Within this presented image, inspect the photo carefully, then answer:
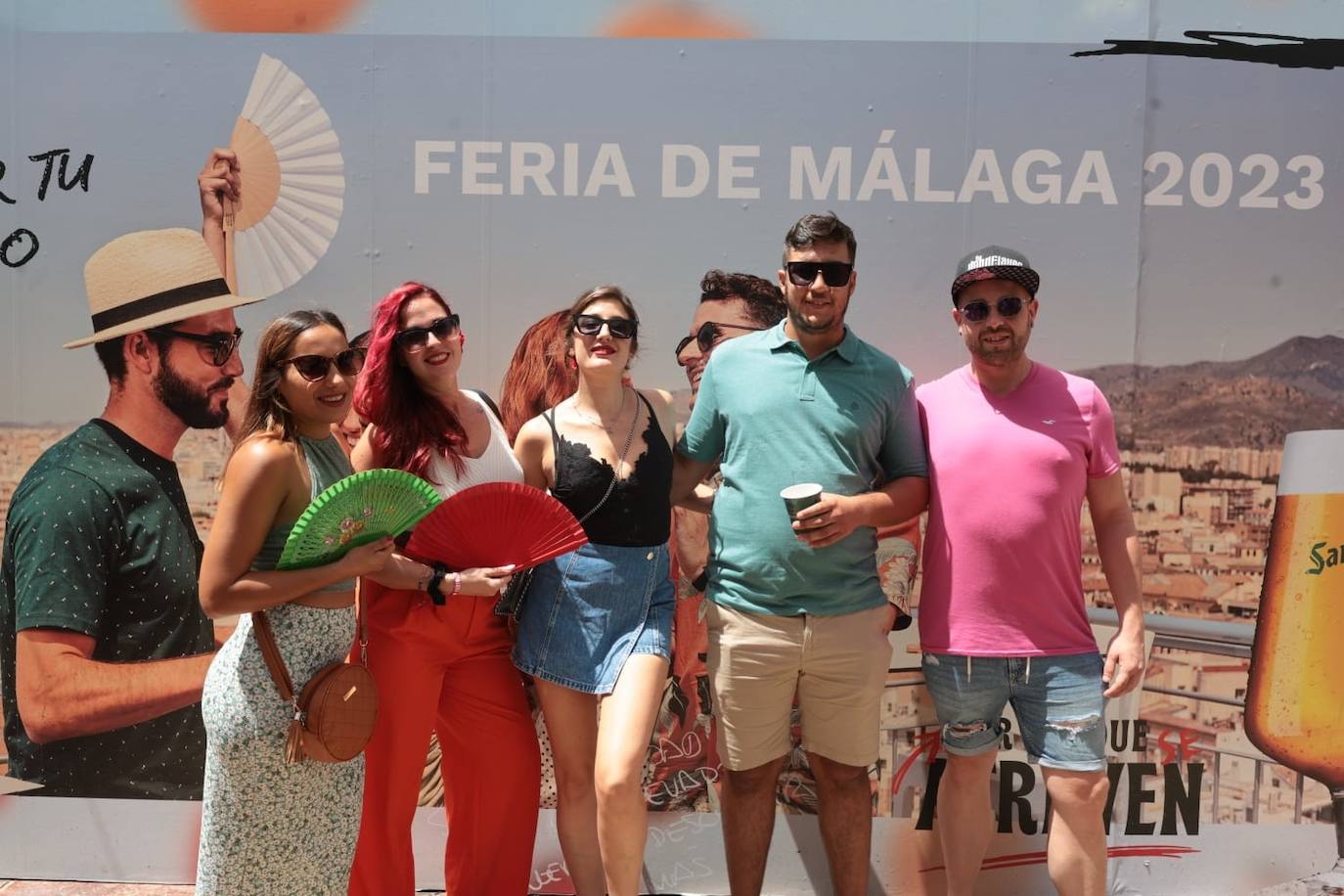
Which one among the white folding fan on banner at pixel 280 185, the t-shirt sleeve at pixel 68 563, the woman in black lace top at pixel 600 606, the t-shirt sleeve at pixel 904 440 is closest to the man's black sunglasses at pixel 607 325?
the woman in black lace top at pixel 600 606

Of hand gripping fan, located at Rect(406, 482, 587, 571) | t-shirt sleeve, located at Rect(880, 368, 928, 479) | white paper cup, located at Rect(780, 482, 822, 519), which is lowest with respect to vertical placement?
hand gripping fan, located at Rect(406, 482, 587, 571)

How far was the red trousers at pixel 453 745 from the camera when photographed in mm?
3100

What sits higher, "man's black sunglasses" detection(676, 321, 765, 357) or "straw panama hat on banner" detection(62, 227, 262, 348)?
"straw panama hat on banner" detection(62, 227, 262, 348)

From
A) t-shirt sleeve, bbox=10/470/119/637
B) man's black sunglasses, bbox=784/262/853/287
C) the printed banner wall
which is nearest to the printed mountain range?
the printed banner wall

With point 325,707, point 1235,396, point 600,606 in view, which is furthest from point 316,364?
point 1235,396

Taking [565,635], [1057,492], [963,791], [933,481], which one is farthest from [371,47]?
[963,791]

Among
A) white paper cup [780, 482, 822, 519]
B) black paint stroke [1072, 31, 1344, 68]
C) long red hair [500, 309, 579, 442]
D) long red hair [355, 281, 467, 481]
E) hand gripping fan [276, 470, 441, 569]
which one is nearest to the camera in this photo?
hand gripping fan [276, 470, 441, 569]

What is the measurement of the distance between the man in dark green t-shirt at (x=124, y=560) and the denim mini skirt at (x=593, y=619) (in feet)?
5.18

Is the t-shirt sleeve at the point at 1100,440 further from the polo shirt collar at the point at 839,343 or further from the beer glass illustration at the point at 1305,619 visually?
the beer glass illustration at the point at 1305,619

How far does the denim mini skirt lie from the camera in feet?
10.3

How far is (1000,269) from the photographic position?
10.3 ft

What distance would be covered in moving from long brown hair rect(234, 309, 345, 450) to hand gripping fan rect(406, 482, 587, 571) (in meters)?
0.53

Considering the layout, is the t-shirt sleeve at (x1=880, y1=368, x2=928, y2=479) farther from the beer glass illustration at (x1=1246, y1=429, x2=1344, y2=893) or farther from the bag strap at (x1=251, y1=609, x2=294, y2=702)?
the bag strap at (x1=251, y1=609, x2=294, y2=702)

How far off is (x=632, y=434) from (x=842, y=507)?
0.68 metres
